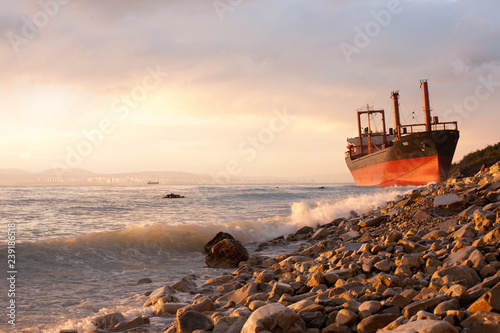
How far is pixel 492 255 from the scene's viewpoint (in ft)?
13.0

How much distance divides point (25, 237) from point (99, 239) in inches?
94.3

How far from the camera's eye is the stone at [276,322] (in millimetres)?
3150

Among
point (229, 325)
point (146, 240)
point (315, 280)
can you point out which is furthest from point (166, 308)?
point (146, 240)

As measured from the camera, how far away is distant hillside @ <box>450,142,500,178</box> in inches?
1433

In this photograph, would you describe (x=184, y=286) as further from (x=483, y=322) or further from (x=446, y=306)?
(x=483, y=322)

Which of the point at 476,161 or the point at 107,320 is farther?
the point at 476,161

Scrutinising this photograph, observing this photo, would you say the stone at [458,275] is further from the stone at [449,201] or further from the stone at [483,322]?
the stone at [449,201]

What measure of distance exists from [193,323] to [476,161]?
43.6 m

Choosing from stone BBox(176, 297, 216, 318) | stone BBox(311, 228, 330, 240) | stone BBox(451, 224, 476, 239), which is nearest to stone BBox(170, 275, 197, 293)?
stone BBox(176, 297, 216, 318)

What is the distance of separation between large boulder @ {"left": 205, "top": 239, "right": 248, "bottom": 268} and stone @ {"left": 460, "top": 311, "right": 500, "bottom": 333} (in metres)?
5.54

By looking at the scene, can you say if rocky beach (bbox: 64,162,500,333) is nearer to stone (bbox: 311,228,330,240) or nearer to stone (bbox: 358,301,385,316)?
stone (bbox: 358,301,385,316)

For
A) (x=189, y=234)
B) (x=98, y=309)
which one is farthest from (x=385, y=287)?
(x=189, y=234)

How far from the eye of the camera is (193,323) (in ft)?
12.0

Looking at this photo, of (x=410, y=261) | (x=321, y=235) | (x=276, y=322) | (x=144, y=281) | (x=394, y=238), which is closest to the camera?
(x=276, y=322)
